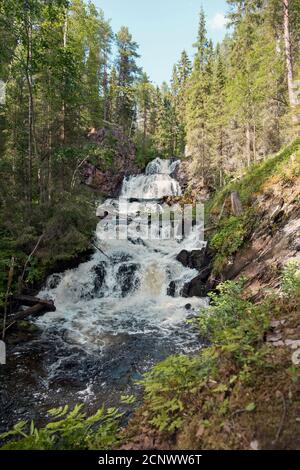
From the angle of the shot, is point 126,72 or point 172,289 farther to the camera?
point 126,72

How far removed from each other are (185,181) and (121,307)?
22836 mm

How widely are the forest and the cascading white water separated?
126 cm

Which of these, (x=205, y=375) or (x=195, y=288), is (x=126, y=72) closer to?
(x=195, y=288)

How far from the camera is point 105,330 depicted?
9.95 meters

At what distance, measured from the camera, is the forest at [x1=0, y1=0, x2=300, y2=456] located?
2.73 meters

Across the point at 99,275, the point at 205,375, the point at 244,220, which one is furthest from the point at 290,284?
the point at 99,275

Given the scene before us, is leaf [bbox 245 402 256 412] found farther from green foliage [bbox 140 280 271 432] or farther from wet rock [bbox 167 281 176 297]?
wet rock [bbox 167 281 176 297]

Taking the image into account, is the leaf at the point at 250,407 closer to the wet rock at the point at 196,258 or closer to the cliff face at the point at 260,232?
the cliff face at the point at 260,232

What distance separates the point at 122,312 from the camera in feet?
38.9

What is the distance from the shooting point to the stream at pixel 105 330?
254 inches

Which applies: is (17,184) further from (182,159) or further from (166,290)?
(182,159)

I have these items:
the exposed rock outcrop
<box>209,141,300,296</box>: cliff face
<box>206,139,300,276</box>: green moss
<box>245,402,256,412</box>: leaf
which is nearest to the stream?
<box>206,139,300,276</box>: green moss

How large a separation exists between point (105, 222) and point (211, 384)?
19243mm

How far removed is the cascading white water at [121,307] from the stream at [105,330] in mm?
31
